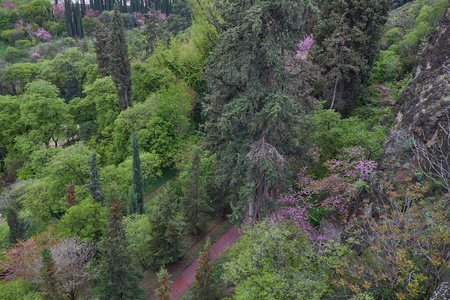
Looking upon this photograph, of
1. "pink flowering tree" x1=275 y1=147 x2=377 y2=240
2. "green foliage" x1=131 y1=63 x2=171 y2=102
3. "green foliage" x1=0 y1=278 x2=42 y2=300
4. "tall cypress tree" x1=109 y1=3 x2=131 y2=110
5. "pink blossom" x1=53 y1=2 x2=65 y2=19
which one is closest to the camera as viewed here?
"pink flowering tree" x1=275 y1=147 x2=377 y2=240

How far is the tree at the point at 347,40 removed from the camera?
1978 cm

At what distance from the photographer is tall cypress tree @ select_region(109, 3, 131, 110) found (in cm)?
3109

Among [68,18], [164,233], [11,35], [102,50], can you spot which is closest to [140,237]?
[164,233]

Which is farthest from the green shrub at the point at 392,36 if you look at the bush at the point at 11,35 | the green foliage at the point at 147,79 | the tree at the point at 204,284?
the bush at the point at 11,35

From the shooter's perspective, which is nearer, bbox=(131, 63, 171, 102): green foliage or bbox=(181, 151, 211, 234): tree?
bbox=(181, 151, 211, 234): tree

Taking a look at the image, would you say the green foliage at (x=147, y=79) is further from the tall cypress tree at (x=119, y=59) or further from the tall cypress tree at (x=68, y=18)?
the tall cypress tree at (x=68, y=18)

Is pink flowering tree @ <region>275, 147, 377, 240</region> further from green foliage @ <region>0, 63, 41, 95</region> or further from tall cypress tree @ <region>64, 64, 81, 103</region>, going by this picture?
green foliage @ <region>0, 63, 41, 95</region>

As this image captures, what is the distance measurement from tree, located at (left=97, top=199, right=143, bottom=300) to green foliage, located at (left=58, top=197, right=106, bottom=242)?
4.19 metres

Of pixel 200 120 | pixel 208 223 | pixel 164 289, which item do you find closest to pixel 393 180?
pixel 164 289

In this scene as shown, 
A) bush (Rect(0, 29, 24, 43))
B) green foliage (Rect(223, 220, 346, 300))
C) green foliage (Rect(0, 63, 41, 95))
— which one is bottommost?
green foliage (Rect(223, 220, 346, 300))

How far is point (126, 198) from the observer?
22.1m

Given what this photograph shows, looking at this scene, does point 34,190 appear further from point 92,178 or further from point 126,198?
point 126,198

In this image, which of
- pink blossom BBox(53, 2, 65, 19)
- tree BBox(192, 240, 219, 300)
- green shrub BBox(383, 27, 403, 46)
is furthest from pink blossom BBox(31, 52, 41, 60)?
green shrub BBox(383, 27, 403, 46)

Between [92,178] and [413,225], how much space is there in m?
19.6
